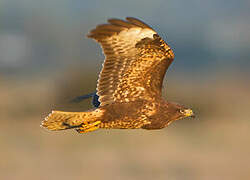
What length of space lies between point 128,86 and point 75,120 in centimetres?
78

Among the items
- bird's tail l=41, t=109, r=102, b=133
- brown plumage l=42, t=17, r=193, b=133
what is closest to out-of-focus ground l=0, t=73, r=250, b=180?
brown plumage l=42, t=17, r=193, b=133

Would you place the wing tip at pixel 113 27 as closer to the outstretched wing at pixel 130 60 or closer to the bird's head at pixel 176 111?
the outstretched wing at pixel 130 60

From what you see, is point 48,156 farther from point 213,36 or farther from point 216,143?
point 213,36

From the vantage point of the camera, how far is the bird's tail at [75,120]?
874 cm

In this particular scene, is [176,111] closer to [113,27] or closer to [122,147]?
[113,27]

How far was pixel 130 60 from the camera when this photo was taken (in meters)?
8.87

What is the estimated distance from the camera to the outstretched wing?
851 cm

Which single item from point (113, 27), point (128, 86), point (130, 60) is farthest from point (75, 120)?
point (113, 27)

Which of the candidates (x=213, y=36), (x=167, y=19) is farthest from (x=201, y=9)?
(x=213, y=36)

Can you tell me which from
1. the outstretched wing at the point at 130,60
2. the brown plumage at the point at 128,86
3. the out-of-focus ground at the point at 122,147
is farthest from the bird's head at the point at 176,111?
the out-of-focus ground at the point at 122,147

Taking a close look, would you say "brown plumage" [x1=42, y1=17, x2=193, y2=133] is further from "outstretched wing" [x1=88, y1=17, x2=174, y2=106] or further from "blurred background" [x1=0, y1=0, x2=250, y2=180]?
"blurred background" [x1=0, y1=0, x2=250, y2=180]

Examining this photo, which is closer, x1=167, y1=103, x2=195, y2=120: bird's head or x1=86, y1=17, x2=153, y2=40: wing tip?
x1=86, y1=17, x2=153, y2=40: wing tip

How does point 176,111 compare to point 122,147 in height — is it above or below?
above

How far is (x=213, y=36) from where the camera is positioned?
128875 millimetres
